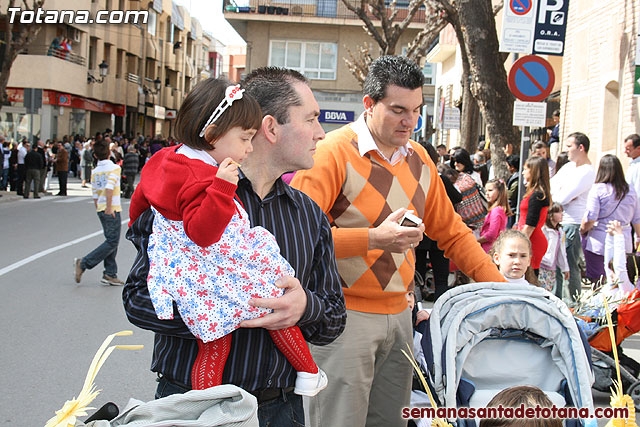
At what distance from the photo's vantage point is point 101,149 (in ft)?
35.8

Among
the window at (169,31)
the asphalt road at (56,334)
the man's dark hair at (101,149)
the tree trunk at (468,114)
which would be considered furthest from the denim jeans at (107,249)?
the window at (169,31)

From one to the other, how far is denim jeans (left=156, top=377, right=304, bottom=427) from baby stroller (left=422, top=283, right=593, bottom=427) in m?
0.96

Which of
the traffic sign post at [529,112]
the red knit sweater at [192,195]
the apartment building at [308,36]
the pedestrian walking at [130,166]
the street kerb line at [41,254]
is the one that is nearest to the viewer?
the red knit sweater at [192,195]

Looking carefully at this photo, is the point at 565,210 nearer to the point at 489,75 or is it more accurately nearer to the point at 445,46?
the point at 489,75

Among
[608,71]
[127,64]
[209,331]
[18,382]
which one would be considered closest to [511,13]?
[608,71]

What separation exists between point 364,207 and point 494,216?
6124 mm

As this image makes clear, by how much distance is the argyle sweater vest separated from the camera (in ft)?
11.6

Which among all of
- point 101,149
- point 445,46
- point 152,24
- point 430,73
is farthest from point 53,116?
point 101,149

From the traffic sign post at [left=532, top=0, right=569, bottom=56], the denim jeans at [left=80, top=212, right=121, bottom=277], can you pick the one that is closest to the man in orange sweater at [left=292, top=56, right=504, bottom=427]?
the traffic sign post at [left=532, top=0, right=569, bottom=56]

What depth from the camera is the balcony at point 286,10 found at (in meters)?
44.3

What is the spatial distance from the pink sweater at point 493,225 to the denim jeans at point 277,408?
6.82m

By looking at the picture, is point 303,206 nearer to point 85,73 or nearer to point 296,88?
point 296,88

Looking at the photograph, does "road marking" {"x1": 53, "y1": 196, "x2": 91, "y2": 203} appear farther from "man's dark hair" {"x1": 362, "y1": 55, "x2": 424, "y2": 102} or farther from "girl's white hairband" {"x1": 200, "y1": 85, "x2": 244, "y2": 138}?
"girl's white hairband" {"x1": 200, "y1": 85, "x2": 244, "y2": 138}

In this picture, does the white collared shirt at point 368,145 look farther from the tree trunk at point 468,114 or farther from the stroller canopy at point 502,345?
the tree trunk at point 468,114
